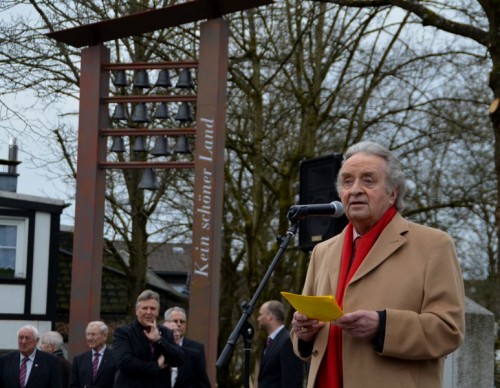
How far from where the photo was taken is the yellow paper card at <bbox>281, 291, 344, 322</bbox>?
442cm

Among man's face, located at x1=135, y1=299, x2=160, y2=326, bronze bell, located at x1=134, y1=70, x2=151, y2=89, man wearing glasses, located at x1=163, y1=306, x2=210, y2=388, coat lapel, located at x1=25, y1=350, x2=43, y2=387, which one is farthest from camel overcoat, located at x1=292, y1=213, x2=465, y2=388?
bronze bell, located at x1=134, y1=70, x2=151, y2=89

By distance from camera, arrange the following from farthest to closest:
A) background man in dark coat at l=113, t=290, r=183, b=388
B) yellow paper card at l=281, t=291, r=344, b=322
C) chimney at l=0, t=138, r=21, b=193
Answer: chimney at l=0, t=138, r=21, b=193 → background man in dark coat at l=113, t=290, r=183, b=388 → yellow paper card at l=281, t=291, r=344, b=322

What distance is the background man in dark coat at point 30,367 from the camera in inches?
496

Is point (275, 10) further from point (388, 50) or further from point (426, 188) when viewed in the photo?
point (426, 188)

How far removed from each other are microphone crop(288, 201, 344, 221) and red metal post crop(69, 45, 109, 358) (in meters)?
10.2

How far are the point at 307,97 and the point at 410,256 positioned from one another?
19.7m

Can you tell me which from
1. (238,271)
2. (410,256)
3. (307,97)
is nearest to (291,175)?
(307,97)

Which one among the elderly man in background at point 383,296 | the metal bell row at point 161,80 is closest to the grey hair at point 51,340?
the metal bell row at point 161,80

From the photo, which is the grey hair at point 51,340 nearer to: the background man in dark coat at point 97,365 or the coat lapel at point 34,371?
the background man in dark coat at point 97,365

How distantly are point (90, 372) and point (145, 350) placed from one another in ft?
6.98

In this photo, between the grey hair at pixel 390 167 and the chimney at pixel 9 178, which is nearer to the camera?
the grey hair at pixel 390 167

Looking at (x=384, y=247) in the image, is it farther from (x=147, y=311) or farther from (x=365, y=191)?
(x=147, y=311)

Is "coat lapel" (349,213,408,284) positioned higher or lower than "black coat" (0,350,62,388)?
higher

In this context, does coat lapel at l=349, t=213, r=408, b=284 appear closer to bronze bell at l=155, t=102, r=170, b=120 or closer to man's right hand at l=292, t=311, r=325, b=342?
man's right hand at l=292, t=311, r=325, b=342
